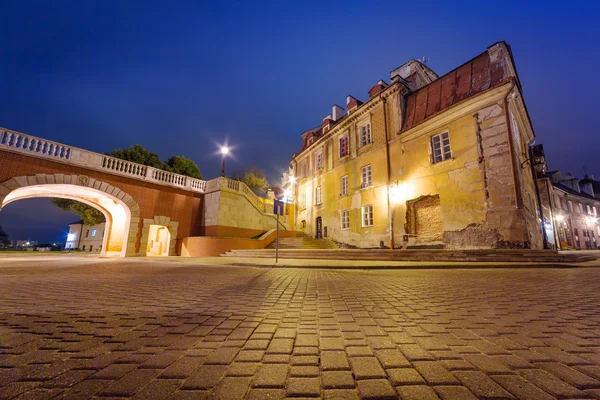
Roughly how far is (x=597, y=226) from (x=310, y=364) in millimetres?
49503

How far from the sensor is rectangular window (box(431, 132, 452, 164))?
1312cm

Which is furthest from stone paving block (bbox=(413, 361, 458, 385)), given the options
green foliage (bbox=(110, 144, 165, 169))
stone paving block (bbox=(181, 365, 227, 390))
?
green foliage (bbox=(110, 144, 165, 169))

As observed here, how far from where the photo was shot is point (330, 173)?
20.4 metres

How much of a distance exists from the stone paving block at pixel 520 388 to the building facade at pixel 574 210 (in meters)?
29.8

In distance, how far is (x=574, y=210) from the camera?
29.6 meters

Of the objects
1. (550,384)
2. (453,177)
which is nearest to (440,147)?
(453,177)

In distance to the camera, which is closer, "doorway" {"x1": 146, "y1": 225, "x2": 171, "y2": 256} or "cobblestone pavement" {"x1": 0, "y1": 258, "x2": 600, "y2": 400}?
"cobblestone pavement" {"x1": 0, "y1": 258, "x2": 600, "y2": 400}

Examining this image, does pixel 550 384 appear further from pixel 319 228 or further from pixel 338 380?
pixel 319 228

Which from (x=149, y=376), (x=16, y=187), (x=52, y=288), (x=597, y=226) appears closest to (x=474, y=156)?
(x=149, y=376)

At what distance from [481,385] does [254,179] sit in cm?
3721

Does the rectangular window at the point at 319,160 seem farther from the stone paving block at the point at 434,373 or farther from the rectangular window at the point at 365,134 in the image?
the stone paving block at the point at 434,373

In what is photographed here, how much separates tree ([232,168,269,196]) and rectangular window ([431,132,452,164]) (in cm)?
2748

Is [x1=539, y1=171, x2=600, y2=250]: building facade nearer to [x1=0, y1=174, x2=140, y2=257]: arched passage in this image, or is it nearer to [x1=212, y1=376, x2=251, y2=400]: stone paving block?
[x1=212, y1=376, x2=251, y2=400]: stone paving block

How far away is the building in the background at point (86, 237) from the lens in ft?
142
